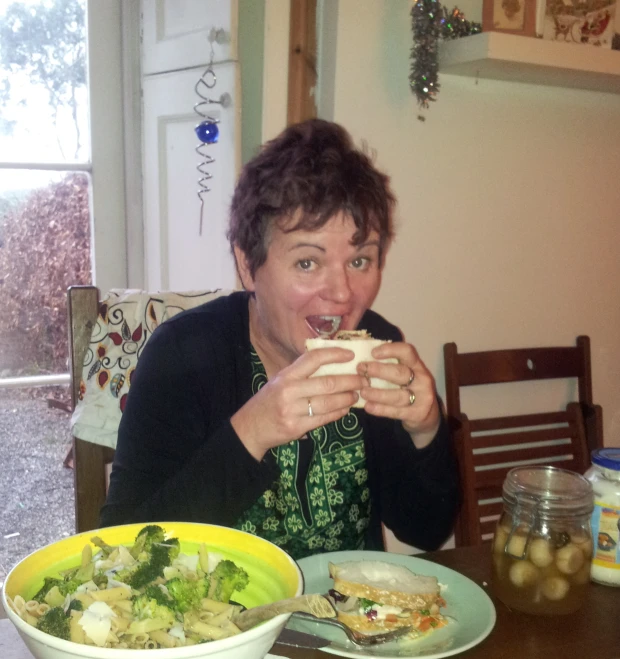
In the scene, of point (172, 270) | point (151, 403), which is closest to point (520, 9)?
point (172, 270)

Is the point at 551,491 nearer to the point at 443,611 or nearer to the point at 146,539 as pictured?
the point at 443,611

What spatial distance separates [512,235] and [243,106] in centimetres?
100

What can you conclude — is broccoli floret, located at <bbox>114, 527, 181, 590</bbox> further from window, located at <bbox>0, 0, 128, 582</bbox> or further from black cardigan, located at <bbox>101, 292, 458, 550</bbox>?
window, located at <bbox>0, 0, 128, 582</bbox>

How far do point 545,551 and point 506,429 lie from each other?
5.15ft

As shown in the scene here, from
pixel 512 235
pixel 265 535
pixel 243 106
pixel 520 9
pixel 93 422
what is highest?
pixel 520 9

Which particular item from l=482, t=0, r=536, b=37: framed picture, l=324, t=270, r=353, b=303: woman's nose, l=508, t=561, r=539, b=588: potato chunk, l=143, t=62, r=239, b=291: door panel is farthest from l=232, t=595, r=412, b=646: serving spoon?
l=482, t=0, r=536, b=37: framed picture

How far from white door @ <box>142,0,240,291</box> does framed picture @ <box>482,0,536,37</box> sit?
73cm

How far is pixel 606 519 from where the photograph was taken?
0.89 metres

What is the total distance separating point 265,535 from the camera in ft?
3.78

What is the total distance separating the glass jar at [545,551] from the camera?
82cm

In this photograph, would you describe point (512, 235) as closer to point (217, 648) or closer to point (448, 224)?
point (448, 224)

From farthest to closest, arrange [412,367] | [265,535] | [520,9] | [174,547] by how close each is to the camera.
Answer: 1. [520,9]
2. [265,535]
3. [412,367]
4. [174,547]

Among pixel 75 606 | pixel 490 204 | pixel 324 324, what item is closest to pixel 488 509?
pixel 490 204

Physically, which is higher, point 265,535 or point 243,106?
point 243,106
